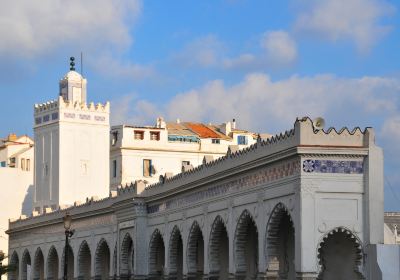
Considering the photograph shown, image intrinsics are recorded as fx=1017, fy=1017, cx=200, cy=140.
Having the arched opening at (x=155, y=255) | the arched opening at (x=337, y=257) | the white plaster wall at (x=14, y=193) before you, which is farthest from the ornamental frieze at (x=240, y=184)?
the white plaster wall at (x=14, y=193)

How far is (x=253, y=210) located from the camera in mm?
33906

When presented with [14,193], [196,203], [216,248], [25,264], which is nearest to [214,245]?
[216,248]

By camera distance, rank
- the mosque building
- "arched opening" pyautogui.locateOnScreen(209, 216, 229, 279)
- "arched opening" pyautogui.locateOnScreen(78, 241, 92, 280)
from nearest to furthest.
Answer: the mosque building < "arched opening" pyautogui.locateOnScreen(209, 216, 229, 279) < "arched opening" pyautogui.locateOnScreen(78, 241, 92, 280)

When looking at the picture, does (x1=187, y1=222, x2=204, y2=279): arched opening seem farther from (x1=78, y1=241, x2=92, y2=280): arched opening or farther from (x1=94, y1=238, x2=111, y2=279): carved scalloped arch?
(x1=78, y1=241, x2=92, y2=280): arched opening

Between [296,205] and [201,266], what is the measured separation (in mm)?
13550

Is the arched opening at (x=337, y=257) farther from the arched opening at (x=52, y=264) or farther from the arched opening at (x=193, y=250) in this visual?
the arched opening at (x=52, y=264)

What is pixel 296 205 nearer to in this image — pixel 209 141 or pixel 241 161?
pixel 241 161

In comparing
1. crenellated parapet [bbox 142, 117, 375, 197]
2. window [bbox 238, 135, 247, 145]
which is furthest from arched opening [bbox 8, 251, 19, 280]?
crenellated parapet [bbox 142, 117, 375, 197]

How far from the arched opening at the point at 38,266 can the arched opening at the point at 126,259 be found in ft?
51.5

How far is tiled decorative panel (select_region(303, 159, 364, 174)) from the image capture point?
30.2m

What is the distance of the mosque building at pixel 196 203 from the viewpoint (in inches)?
1186

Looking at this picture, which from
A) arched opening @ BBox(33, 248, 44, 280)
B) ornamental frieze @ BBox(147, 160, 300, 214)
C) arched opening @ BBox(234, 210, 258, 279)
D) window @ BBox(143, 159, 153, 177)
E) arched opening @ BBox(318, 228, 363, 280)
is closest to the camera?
arched opening @ BBox(318, 228, 363, 280)

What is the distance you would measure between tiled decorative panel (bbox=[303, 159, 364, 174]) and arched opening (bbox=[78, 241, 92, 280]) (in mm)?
27147

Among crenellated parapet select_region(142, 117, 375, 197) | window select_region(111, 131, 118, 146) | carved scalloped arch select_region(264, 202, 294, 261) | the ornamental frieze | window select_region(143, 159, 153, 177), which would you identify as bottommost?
carved scalloped arch select_region(264, 202, 294, 261)
